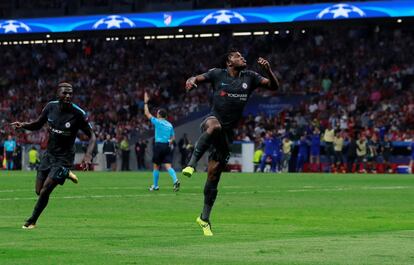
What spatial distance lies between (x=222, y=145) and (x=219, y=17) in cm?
4313

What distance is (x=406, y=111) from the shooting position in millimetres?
51406

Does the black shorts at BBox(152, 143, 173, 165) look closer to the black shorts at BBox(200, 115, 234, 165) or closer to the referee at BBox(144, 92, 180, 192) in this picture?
the referee at BBox(144, 92, 180, 192)

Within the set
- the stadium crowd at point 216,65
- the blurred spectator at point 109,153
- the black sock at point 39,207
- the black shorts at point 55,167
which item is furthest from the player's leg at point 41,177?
the blurred spectator at point 109,153

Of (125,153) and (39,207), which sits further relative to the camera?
(125,153)

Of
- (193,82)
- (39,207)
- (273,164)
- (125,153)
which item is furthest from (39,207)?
(125,153)

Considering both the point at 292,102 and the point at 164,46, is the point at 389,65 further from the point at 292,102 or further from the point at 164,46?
the point at 164,46

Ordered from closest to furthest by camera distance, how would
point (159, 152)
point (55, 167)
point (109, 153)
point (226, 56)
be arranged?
point (226, 56)
point (55, 167)
point (159, 152)
point (109, 153)

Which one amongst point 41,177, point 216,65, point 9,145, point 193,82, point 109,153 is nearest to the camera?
point 193,82

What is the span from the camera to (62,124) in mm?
16750

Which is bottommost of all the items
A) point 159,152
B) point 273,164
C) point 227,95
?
point 273,164

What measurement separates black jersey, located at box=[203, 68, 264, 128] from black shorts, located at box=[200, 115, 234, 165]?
10 centimetres

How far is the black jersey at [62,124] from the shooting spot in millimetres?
16750

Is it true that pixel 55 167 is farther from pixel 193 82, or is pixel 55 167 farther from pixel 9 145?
pixel 9 145

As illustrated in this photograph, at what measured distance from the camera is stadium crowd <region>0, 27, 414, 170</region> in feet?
176
